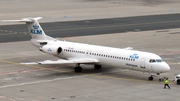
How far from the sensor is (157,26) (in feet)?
283

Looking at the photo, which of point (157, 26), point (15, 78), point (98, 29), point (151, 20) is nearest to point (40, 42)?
point (15, 78)

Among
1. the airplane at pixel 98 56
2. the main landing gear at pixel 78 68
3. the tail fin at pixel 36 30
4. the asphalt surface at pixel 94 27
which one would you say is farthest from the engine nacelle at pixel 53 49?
the asphalt surface at pixel 94 27

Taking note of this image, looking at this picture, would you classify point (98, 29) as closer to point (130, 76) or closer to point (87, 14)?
point (87, 14)

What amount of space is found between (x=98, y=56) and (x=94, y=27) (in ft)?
111

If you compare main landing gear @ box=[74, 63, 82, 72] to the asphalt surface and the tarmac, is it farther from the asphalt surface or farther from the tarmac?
the asphalt surface

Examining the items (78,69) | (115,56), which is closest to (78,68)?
(78,69)

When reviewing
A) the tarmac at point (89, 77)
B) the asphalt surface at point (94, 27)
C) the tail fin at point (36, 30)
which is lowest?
the tarmac at point (89, 77)

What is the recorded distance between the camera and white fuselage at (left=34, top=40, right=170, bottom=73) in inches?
1863

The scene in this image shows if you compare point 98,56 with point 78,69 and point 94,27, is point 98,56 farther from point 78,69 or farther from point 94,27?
point 94,27

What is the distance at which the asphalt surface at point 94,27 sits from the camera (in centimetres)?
7712

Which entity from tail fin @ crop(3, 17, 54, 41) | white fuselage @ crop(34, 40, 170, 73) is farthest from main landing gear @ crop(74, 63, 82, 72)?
tail fin @ crop(3, 17, 54, 41)

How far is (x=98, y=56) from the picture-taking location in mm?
50688

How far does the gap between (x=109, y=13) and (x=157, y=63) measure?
55663mm

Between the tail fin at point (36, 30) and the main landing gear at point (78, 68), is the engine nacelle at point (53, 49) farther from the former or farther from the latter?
the main landing gear at point (78, 68)
